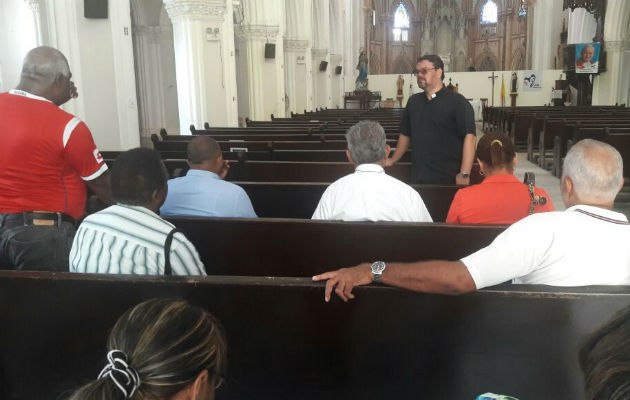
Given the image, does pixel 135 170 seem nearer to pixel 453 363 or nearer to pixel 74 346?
pixel 74 346

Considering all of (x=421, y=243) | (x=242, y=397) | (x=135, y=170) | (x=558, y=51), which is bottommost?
(x=242, y=397)

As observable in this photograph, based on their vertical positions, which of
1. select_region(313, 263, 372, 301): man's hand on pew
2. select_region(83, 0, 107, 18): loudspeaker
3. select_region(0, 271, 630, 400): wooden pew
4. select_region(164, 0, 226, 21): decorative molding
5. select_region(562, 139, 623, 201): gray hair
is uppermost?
select_region(164, 0, 226, 21): decorative molding

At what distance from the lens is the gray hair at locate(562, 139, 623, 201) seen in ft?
6.44

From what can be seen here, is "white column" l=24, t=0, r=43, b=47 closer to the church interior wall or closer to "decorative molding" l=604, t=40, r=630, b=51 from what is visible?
the church interior wall

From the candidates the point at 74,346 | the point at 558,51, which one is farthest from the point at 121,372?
the point at 558,51

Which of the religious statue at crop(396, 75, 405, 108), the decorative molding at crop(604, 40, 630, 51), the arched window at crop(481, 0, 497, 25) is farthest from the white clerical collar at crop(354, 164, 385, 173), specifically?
the arched window at crop(481, 0, 497, 25)

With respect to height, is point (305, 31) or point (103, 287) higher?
point (305, 31)

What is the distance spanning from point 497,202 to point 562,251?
1306 millimetres

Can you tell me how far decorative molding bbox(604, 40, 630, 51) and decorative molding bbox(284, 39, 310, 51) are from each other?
997 centimetres

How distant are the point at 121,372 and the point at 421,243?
205cm

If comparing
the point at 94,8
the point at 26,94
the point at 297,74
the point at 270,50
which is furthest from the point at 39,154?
the point at 297,74

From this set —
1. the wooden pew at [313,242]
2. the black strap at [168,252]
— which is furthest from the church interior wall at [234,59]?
the black strap at [168,252]

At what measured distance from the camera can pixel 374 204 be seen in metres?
3.12

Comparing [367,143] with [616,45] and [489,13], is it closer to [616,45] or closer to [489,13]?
[616,45]
